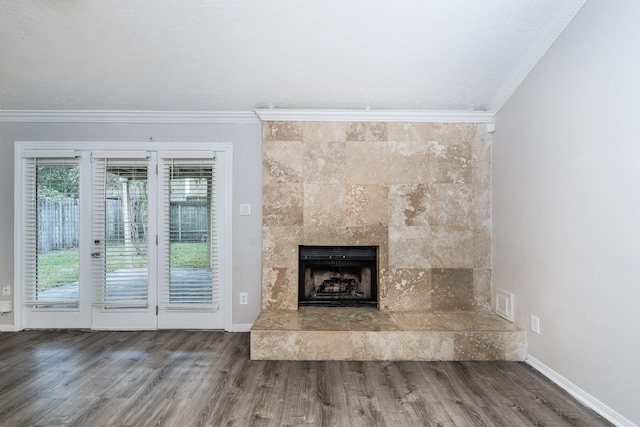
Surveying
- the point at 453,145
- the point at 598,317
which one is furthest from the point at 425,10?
the point at 598,317

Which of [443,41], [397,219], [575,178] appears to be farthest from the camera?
[397,219]

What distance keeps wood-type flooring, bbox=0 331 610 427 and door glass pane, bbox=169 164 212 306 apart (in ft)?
2.00

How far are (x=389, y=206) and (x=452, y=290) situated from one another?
1.11 metres

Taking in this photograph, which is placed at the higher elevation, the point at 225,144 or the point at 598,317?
the point at 225,144

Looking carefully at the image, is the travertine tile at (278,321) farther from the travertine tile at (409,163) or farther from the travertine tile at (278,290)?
the travertine tile at (409,163)

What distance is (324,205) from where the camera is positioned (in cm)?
339

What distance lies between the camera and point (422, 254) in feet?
11.1

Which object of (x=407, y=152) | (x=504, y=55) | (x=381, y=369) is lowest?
(x=381, y=369)

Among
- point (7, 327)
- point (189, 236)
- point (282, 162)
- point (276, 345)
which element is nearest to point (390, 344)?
point (276, 345)

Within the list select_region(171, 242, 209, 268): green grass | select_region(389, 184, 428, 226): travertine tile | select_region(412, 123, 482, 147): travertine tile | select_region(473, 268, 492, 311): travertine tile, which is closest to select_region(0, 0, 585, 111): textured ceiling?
select_region(412, 123, 482, 147): travertine tile

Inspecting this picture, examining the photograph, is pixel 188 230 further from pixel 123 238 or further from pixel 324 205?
pixel 324 205

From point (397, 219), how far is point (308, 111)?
4.85 ft

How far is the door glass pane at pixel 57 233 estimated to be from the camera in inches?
135

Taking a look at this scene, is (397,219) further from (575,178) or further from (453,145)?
(575,178)
